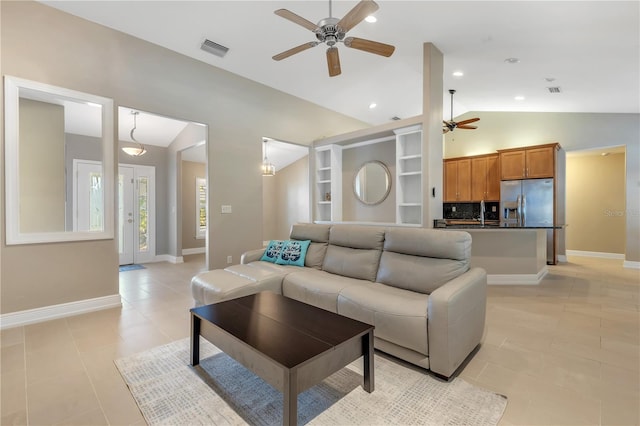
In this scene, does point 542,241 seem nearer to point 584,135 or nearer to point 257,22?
point 584,135

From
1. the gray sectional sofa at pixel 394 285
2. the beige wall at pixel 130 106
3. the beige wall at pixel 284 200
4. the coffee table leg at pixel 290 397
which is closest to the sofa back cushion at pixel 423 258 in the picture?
the gray sectional sofa at pixel 394 285

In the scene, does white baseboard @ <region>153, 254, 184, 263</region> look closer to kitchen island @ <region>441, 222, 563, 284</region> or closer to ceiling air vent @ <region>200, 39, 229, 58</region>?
ceiling air vent @ <region>200, 39, 229, 58</region>

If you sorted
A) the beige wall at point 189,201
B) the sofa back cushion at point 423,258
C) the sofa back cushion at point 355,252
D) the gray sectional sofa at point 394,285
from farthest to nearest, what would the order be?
the beige wall at point 189,201 → the sofa back cushion at point 355,252 → the sofa back cushion at point 423,258 → the gray sectional sofa at point 394,285

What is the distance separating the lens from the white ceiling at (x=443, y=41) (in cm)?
322

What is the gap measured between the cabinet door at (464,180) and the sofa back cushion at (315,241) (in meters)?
5.26

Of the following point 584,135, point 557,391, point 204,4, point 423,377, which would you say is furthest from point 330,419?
point 584,135

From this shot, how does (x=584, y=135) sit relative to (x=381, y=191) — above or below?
→ above

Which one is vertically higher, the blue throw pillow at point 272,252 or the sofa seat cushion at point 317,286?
the blue throw pillow at point 272,252

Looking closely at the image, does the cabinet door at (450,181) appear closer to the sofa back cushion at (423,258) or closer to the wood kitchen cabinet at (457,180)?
the wood kitchen cabinet at (457,180)

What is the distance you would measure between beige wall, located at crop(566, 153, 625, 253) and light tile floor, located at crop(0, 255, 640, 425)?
378cm

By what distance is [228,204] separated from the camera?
4941mm

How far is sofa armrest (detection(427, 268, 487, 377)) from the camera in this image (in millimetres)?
1945

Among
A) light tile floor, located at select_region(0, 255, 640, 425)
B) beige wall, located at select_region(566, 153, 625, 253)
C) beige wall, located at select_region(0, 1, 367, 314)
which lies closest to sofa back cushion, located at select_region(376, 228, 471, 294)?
light tile floor, located at select_region(0, 255, 640, 425)

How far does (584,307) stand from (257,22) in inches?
207
